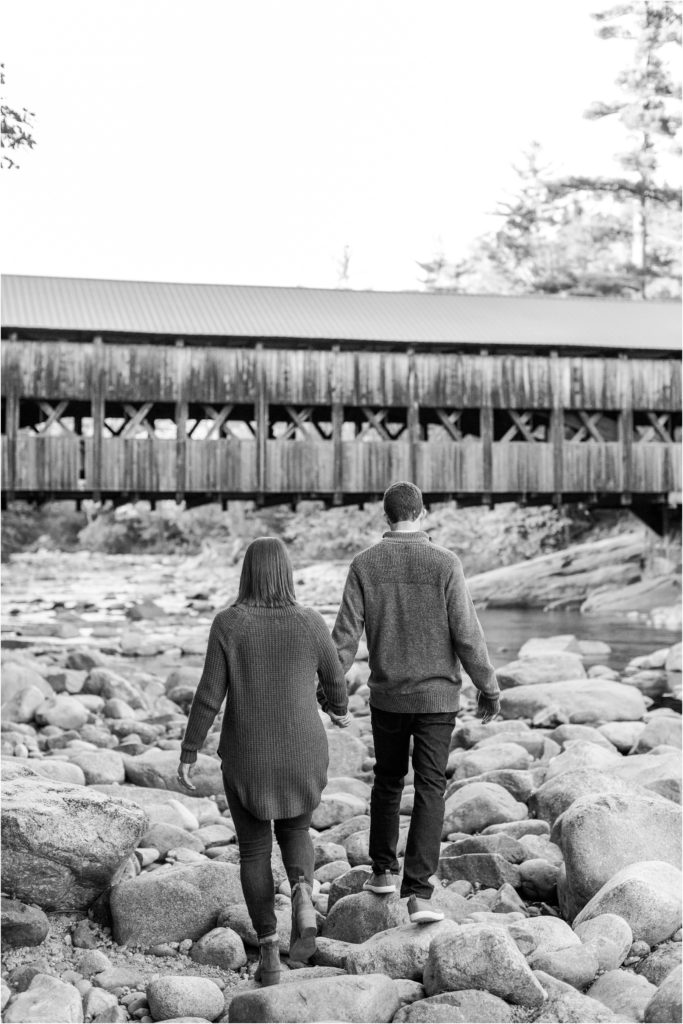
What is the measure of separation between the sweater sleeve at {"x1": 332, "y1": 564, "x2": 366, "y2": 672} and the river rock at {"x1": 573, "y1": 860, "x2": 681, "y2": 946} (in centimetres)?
145

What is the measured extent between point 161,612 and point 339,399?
6.09 metres

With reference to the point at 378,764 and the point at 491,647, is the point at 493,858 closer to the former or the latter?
the point at 378,764

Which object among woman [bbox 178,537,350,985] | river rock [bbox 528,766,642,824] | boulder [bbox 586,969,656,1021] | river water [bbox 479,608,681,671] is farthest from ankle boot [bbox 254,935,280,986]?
river water [bbox 479,608,681,671]

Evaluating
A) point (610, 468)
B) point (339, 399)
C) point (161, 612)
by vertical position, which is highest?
point (339, 399)

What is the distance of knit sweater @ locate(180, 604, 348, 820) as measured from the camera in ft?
11.2

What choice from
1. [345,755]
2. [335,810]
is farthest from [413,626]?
[345,755]

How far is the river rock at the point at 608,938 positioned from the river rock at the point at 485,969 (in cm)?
54

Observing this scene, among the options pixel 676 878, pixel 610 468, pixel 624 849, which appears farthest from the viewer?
pixel 610 468

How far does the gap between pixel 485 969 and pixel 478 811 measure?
2.42 metres

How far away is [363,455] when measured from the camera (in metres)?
18.1

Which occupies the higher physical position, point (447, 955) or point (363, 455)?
point (363, 455)

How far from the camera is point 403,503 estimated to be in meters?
3.84

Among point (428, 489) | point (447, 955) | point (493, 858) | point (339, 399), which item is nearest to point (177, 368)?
point (339, 399)

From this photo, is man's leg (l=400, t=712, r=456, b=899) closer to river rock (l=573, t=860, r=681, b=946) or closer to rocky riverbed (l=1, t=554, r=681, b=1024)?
rocky riverbed (l=1, t=554, r=681, b=1024)
